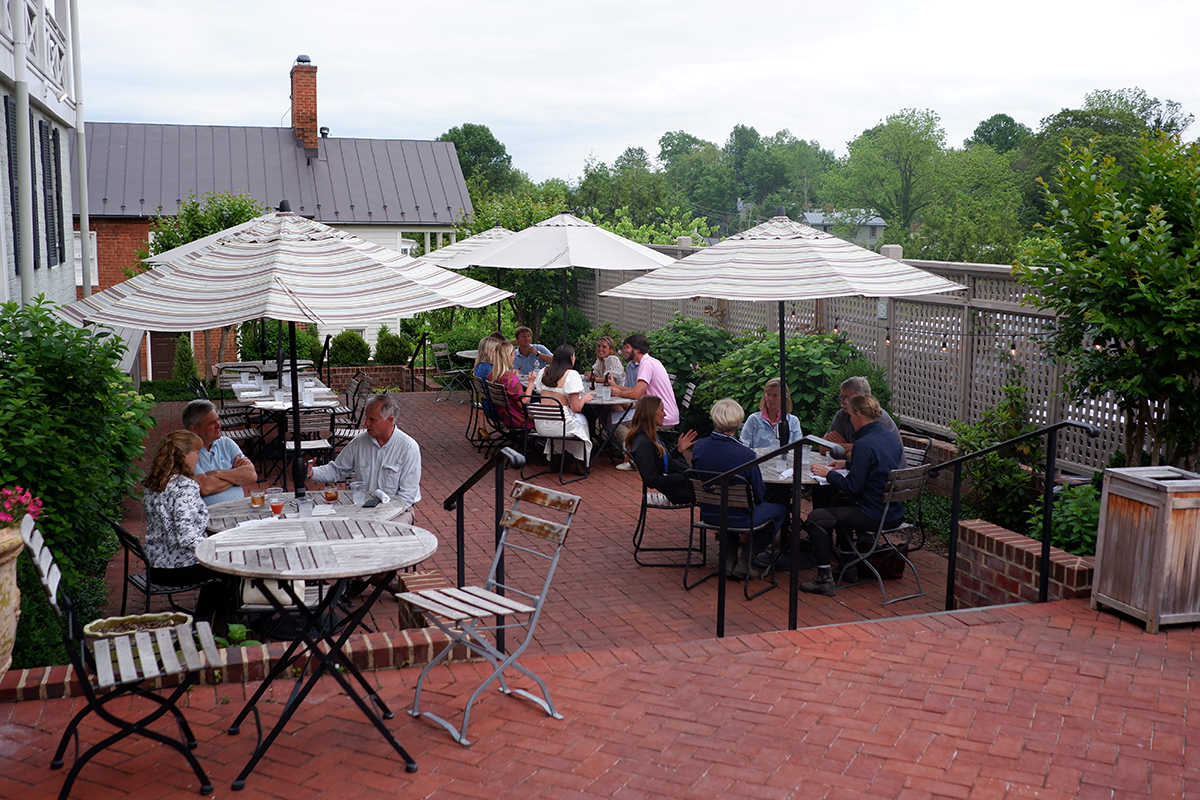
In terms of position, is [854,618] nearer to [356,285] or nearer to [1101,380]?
A: [1101,380]

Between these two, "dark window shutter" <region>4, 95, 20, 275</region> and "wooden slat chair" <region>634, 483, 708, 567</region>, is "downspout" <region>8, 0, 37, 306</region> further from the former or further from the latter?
"wooden slat chair" <region>634, 483, 708, 567</region>

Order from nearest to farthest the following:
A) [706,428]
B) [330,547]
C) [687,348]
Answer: [330,547] → [706,428] → [687,348]

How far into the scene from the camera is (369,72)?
1708 inches

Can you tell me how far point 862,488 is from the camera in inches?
250

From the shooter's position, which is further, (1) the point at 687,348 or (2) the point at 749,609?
(1) the point at 687,348

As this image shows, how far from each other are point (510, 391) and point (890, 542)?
4514mm

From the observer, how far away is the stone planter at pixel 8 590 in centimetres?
455

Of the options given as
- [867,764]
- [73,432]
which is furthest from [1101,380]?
[73,432]

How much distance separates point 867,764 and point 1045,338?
5.33m

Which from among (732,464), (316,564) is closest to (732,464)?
Answer: (732,464)

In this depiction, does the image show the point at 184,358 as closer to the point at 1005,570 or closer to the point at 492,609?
the point at 1005,570

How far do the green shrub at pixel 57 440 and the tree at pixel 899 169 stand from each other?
252 ft

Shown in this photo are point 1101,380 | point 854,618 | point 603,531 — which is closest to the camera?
point 854,618

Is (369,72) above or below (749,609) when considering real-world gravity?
above
